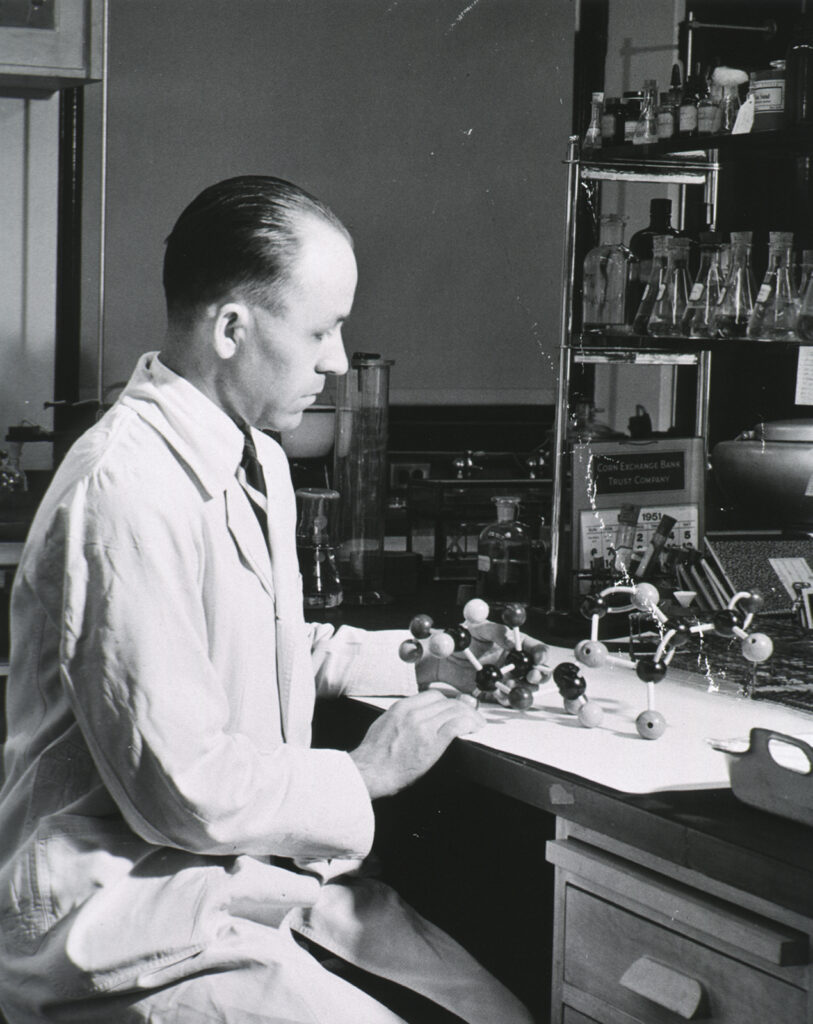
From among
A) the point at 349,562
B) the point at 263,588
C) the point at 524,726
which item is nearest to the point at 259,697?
the point at 263,588

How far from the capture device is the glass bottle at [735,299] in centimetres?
247

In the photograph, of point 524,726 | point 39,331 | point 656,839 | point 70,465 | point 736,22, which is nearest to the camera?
point 656,839

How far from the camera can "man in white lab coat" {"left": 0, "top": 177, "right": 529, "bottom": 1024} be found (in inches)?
52.4

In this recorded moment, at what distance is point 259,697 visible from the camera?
1.54 meters

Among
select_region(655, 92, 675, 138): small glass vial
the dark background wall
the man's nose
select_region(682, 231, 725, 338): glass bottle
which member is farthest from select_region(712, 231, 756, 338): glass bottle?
the dark background wall

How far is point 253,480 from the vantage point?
1711 mm

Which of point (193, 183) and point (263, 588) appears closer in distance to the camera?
point (263, 588)

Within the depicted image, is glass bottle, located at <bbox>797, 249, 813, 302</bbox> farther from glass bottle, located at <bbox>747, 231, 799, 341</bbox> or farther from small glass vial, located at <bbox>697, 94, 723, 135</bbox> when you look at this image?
small glass vial, located at <bbox>697, 94, 723, 135</bbox>

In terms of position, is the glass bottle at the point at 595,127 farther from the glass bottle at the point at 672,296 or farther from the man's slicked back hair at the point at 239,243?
the man's slicked back hair at the point at 239,243

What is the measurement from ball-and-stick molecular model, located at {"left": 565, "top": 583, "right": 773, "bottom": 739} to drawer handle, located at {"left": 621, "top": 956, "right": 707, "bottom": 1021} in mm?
347

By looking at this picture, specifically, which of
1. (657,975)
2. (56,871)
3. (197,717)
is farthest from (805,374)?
(56,871)

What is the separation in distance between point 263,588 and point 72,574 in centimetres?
29

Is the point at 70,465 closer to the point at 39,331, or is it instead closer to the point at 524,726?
A: the point at 524,726

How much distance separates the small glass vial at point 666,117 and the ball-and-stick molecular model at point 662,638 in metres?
0.92
